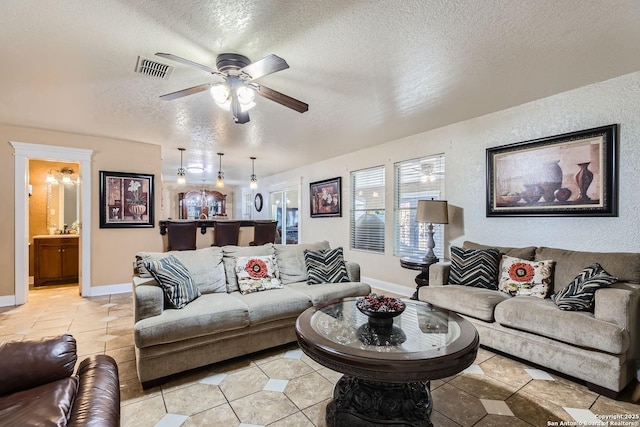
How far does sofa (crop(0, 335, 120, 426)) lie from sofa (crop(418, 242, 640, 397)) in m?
2.66

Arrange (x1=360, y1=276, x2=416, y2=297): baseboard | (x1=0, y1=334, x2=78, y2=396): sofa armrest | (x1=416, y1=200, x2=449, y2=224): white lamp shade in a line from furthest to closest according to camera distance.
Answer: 1. (x1=360, y1=276, x2=416, y2=297): baseboard
2. (x1=416, y1=200, x2=449, y2=224): white lamp shade
3. (x1=0, y1=334, x2=78, y2=396): sofa armrest

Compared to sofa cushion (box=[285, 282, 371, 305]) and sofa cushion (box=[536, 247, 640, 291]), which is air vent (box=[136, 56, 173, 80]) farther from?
sofa cushion (box=[536, 247, 640, 291])

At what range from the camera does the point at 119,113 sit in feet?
11.3

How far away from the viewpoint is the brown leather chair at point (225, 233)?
5.49 m

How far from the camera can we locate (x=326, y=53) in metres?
2.20

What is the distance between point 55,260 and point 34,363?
5244mm

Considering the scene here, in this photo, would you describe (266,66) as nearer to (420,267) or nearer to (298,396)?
(298,396)

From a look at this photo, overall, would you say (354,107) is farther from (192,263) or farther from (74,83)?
(74,83)

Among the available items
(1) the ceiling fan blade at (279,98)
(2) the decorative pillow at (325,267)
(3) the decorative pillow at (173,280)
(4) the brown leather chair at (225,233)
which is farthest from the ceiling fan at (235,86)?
(4) the brown leather chair at (225,233)

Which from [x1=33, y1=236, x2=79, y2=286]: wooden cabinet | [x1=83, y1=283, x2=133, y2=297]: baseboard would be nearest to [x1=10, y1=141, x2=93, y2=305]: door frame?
[x1=83, y1=283, x2=133, y2=297]: baseboard

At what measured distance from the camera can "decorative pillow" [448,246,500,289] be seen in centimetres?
302

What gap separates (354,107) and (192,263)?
2.32 meters

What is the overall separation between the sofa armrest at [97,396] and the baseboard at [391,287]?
3732 mm

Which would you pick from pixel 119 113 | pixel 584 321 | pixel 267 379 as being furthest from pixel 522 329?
pixel 119 113
